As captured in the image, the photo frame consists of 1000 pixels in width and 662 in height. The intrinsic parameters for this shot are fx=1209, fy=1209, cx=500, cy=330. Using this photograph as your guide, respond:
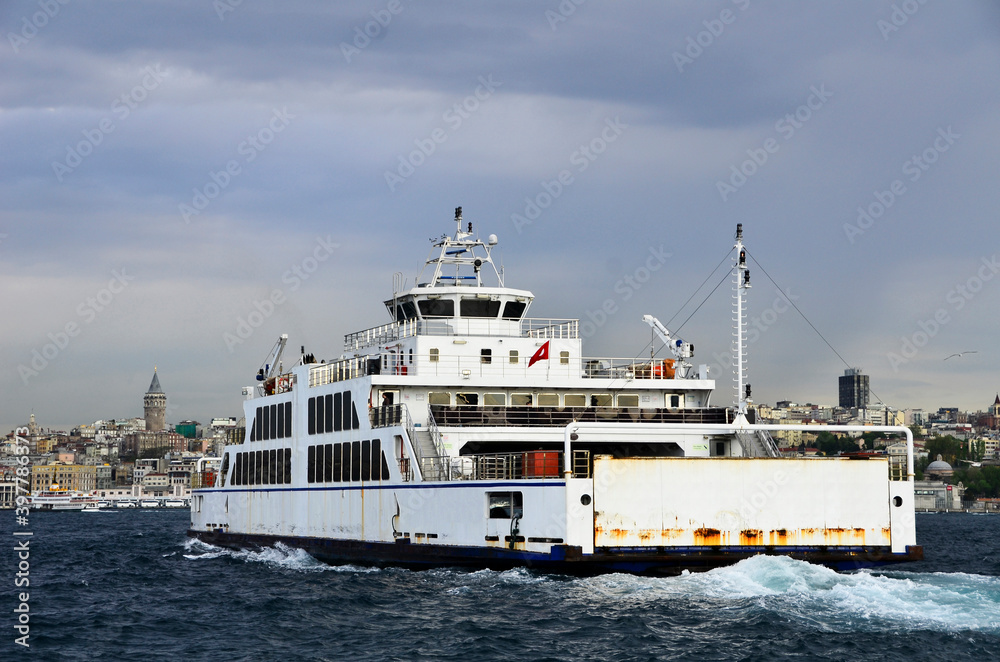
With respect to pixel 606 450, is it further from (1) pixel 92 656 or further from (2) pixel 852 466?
(1) pixel 92 656

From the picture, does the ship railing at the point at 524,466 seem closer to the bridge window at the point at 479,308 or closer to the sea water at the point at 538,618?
the sea water at the point at 538,618

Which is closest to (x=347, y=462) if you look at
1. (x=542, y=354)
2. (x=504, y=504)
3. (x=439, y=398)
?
(x=439, y=398)

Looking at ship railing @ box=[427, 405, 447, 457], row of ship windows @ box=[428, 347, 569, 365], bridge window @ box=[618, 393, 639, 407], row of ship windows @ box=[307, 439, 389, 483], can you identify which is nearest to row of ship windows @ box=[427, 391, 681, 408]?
bridge window @ box=[618, 393, 639, 407]

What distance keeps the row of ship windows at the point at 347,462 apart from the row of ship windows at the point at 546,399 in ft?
6.56

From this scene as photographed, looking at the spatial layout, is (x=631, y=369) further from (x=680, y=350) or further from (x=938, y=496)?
(x=938, y=496)

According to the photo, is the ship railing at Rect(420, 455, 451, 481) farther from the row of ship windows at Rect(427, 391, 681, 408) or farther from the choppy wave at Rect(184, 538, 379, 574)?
the choppy wave at Rect(184, 538, 379, 574)

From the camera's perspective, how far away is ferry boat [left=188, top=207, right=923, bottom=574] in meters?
24.4

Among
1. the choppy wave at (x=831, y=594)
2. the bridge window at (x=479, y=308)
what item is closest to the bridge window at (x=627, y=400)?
the bridge window at (x=479, y=308)

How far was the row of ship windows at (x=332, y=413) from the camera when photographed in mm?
32688

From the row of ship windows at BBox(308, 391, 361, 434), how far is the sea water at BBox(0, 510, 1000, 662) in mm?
5251

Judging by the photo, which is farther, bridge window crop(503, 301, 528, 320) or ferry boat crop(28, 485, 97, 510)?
ferry boat crop(28, 485, 97, 510)

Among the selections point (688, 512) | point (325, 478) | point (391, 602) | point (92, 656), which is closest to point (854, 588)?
point (688, 512)

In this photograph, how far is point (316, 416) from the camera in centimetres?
3516

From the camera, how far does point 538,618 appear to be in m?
21.3
